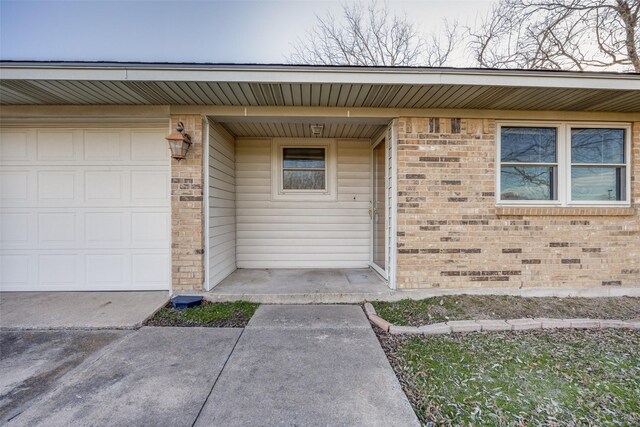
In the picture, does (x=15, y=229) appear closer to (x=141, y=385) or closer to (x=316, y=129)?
(x=141, y=385)

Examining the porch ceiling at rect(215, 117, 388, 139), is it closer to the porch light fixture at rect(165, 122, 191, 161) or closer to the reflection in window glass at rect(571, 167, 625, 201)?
the porch light fixture at rect(165, 122, 191, 161)

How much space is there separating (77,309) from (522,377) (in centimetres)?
465

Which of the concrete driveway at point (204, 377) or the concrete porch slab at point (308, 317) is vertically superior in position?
the concrete porch slab at point (308, 317)

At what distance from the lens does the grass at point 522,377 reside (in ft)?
5.84

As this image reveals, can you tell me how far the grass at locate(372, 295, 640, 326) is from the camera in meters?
3.22

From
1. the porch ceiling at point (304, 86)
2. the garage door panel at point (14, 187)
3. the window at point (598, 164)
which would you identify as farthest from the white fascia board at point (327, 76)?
the garage door panel at point (14, 187)

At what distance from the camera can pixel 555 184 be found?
3926 mm

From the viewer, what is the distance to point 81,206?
4.00 m

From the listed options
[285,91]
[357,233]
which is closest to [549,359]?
[357,233]

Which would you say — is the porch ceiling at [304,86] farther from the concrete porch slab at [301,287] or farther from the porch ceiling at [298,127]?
the concrete porch slab at [301,287]

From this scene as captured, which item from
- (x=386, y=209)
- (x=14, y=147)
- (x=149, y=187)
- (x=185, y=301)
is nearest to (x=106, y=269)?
(x=149, y=187)

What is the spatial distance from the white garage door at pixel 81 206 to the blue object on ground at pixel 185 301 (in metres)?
0.58

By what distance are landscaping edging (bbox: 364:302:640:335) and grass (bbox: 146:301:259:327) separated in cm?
154

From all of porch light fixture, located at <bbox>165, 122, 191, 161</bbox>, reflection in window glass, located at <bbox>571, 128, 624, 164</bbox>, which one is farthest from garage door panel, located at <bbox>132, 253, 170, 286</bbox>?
reflection in window glass, located at <bbox>571, 128, 624, 164</bbox>
